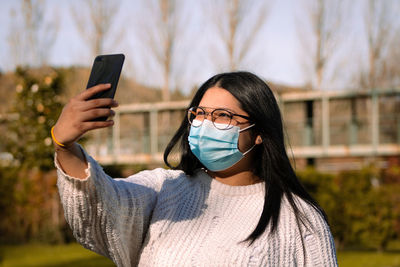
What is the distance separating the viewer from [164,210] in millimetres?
1932

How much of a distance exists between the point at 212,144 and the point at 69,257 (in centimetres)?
789

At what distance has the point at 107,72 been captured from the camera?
1.55 metres

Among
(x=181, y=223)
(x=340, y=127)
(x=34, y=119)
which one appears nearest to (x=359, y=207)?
→ (x=34, y=119)

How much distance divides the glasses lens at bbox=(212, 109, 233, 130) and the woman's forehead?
0.03m

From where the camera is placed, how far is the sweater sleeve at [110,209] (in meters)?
1.55

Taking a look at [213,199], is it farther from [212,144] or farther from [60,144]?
[60,144]

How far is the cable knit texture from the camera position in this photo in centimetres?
162

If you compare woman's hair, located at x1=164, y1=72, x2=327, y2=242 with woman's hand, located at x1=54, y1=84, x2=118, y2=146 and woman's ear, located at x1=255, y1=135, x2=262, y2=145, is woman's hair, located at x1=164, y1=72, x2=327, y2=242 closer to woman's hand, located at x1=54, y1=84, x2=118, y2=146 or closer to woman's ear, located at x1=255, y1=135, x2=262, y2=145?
woman's ear, located at x1=255, y1=135, x2=262, y2=145

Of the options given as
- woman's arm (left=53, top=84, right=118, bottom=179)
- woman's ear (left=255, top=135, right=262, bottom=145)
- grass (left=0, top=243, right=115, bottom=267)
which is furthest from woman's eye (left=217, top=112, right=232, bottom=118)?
grass (left=0, top=243, right=115, bottom=267)

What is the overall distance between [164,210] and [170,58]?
79.1 feet

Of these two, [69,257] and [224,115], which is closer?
[224,115]

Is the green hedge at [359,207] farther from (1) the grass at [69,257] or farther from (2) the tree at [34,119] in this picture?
(2) the tree at [34,119]

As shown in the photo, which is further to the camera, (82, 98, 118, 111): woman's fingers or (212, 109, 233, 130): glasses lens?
(212, 109, 233, 130): glasses lens

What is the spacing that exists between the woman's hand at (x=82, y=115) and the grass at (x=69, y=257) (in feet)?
24.3
